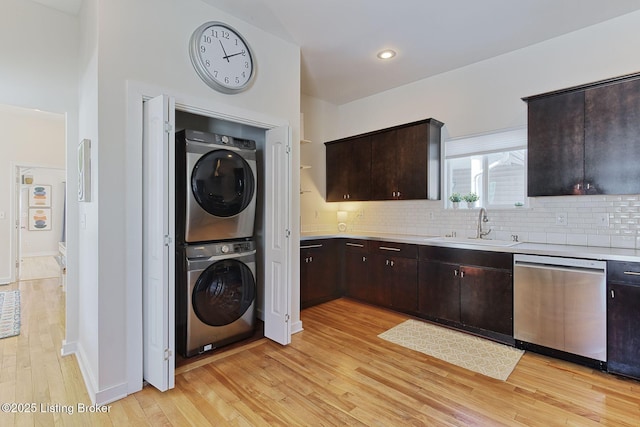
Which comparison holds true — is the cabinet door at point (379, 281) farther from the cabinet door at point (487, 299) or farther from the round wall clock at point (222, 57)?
the round wall clock at point (222, 57)

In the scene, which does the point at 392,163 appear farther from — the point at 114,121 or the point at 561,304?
the point at 114,121

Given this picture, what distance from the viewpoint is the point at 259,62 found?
2900 millimetres

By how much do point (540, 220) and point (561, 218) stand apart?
0.17m

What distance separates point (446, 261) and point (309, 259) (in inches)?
63.5

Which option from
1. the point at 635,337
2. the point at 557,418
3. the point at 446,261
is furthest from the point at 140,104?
the point at 635,337

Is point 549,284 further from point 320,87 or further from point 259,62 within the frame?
point 320,87

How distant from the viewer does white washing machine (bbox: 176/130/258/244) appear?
2.52m

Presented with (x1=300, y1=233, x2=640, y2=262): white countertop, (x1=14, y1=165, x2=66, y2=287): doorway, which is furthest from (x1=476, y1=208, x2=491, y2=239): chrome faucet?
(x1=14, y1=165, x2=66, y2=287): doorway

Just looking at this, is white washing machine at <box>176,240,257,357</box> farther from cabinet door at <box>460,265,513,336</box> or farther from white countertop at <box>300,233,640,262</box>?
cabinet door at <box>460,265,513,336</box>

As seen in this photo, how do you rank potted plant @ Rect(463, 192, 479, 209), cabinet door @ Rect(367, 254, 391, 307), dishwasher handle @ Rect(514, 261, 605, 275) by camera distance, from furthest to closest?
cabinet door @ Rect(367, 254, 391, 307), potted plant @ Rect(463, 192, 479, 209), dishwasher handle @ Rect(514, 261, 605, 275)

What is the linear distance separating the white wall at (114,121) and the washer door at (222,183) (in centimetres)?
52

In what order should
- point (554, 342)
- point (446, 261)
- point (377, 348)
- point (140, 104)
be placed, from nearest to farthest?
point (140, 104) < point (554, 342) < point (377, 348) < point (446, 261)

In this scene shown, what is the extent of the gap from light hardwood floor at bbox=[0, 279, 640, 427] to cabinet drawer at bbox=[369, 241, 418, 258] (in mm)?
1088

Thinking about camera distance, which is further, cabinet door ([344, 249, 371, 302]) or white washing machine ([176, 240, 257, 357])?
cabinet door ([344, 249, 371, 302])
